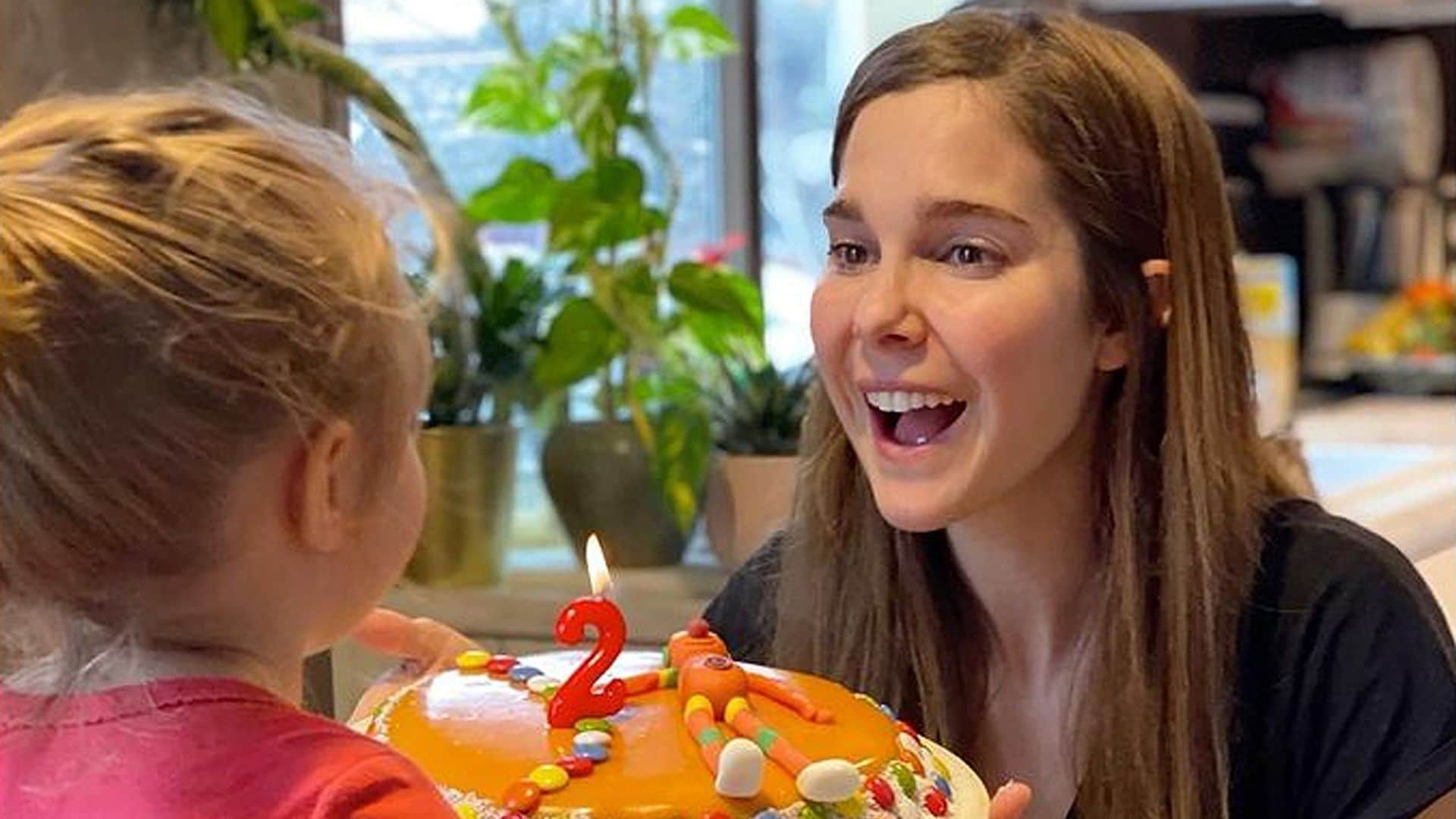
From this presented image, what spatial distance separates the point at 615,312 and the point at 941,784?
108 centimetres

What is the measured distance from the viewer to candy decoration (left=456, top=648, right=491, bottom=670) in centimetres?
105

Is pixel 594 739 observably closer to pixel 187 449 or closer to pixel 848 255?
pixel 187 449

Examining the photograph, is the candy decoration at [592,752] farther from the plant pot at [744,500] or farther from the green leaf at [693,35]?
the green leaf at [693,35]

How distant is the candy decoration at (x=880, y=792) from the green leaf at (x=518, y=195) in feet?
4.02

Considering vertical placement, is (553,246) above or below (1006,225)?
below

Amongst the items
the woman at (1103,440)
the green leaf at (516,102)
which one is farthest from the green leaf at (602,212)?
the woman at (1103,440)

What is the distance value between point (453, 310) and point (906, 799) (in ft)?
3.19

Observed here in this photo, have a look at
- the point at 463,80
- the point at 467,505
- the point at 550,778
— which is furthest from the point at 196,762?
the point at 463,80

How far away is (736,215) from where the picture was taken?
2660mm

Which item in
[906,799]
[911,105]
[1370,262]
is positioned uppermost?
[911,105]

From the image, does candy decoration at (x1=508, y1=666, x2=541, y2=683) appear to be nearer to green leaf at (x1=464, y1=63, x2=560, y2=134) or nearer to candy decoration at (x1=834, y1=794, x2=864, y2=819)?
candy decoration at (x1=834, y1=794, x2=864, y2=819)

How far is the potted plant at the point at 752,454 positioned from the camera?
6.52ft

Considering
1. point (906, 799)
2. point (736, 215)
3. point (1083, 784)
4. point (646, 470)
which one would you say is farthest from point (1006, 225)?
point (736, 215)

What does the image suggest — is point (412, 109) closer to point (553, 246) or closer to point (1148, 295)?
point (553, 246)
